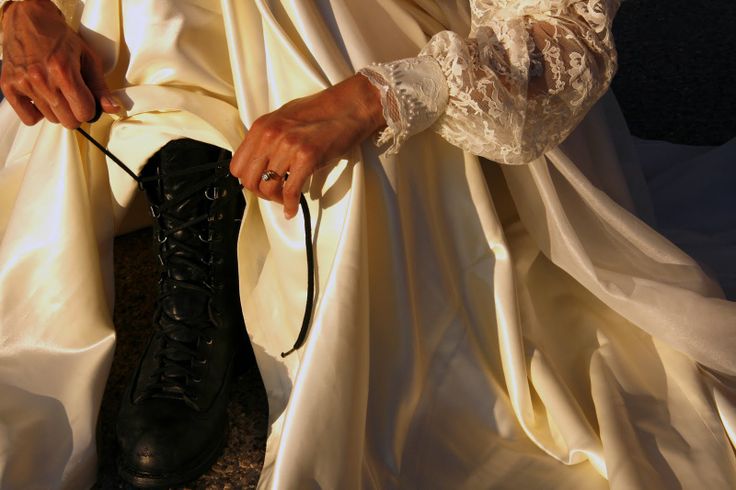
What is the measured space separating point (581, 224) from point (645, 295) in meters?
0.14

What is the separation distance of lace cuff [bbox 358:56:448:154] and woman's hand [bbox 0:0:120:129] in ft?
1.29

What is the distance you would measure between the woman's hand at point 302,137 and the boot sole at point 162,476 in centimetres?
37

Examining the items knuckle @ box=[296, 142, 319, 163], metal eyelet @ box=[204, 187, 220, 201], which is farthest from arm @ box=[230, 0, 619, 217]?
metal eyelet @ box=[204, 187, 220, 201]

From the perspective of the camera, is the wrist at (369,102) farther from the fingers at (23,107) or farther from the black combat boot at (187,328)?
the fingers at (23,107)

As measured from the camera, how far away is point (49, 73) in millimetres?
1111

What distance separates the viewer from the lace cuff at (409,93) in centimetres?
99

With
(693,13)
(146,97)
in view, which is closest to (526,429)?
(146,97)

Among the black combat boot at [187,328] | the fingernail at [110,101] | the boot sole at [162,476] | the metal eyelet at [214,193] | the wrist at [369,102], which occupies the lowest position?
the boot sole at [162,476]

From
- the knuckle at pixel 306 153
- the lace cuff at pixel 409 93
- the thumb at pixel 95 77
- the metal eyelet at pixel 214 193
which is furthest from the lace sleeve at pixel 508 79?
the thumb at pixel 95 77

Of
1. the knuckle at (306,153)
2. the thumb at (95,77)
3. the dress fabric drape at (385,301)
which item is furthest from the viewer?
the thumb at (95,77)

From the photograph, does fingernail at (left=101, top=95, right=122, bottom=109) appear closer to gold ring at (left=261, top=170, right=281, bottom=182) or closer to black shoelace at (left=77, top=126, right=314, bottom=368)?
black shoelace at (left=77, top=126, right=314, bottom=368)

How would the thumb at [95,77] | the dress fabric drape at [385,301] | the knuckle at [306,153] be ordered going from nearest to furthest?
the knuckle at [306,153]
the dress fabric drape at [385,301]
the thumb at [95,77]

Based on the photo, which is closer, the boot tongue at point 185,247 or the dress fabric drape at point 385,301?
the dress fabric drape at point 385,301

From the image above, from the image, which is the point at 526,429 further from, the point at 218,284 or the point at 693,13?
the point at 693,13
